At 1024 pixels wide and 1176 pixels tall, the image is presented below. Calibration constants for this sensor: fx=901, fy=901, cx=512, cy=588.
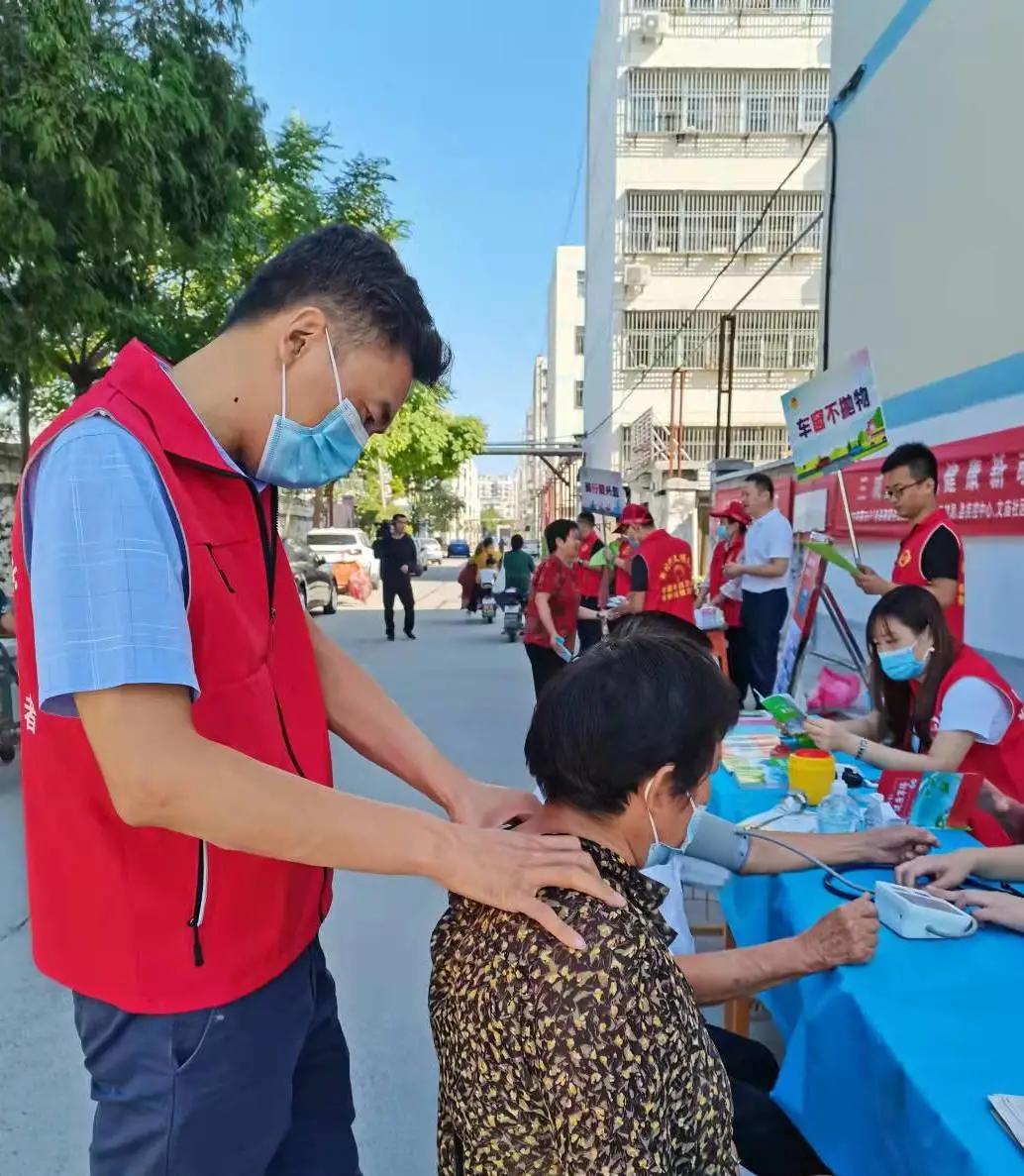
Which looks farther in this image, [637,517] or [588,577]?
[588,577]

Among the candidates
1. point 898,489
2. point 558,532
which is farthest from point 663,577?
point 898,489

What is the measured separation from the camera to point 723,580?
6.44 m

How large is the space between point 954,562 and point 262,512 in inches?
124

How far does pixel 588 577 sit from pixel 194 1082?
7.81 meters

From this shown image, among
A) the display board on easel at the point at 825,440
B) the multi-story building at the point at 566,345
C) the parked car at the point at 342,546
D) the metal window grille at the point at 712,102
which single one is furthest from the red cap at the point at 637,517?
the multi-story building at the point at 566,345

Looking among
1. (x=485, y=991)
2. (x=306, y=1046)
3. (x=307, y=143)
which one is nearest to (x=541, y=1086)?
(x=485, y=991)

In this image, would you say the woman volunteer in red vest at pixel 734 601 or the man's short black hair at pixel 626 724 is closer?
the man's short black hair at pixel 626 724

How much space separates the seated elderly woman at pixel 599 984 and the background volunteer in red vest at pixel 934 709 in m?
1.42

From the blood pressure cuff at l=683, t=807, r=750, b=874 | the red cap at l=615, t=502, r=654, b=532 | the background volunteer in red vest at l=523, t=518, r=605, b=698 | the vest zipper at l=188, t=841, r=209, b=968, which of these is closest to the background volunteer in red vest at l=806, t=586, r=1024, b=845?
the blood pressure cuff at l=683, t=807, r=750, b=874

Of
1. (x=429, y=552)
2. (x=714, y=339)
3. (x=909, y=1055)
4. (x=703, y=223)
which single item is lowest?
(x=429, y=552)

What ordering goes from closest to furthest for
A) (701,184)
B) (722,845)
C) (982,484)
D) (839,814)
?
(722,845) < (839,814) < (982,484) < (701,184)

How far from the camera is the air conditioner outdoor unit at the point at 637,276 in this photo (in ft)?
66.3

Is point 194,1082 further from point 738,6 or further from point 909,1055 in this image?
point 738,6

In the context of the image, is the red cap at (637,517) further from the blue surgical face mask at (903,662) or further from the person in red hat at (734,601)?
the blue surgical face mask at (903,662)
